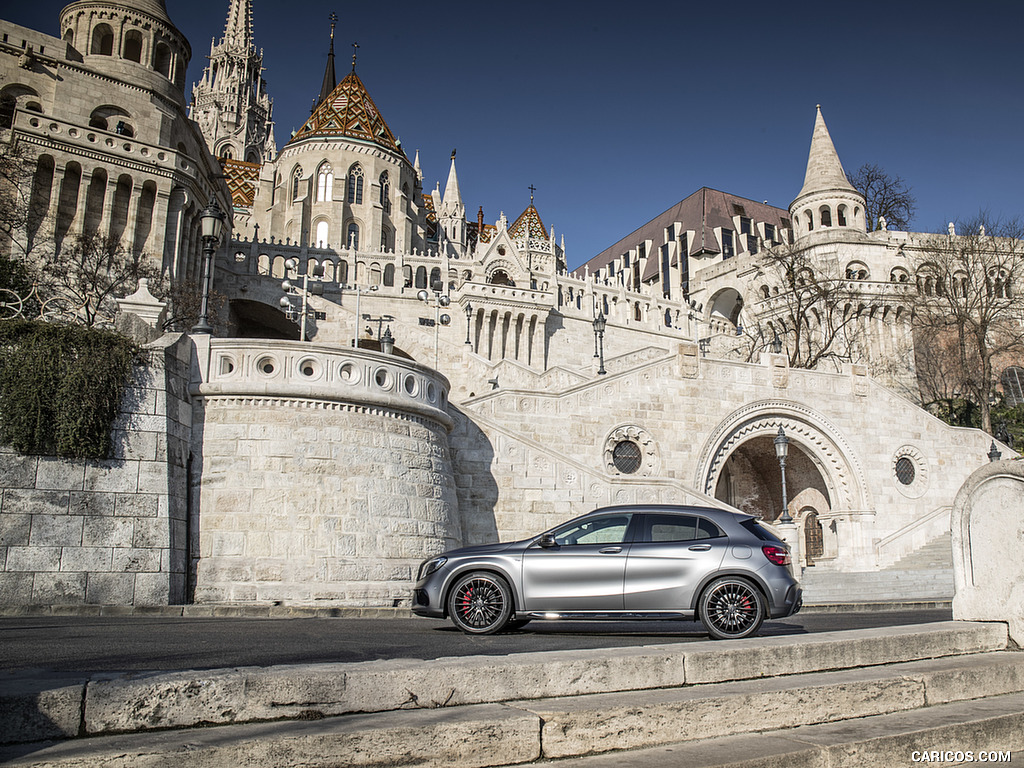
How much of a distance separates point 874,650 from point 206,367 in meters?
11.5

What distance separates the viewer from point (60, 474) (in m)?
11.2

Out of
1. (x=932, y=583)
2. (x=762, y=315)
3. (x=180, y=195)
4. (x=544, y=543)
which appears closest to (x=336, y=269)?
(x=180, y=195)

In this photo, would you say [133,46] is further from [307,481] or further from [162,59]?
[307,481]

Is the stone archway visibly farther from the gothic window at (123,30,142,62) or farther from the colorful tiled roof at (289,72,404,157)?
the colorful tiled roof at (289,72,404,157)

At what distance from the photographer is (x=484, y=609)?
319 inches

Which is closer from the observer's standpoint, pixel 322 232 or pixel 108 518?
pixel 108 518

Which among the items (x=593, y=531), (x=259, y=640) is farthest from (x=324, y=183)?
(x=259, y=640)

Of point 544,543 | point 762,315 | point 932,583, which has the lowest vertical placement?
point 932,583

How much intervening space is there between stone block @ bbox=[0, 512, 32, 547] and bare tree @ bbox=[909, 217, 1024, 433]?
126ft

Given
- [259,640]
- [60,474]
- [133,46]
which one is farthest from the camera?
[133,46]

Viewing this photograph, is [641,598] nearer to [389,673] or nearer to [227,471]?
[389,673]

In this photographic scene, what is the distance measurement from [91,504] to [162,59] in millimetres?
32587

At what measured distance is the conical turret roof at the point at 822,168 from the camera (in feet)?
165

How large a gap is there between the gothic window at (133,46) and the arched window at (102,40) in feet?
2.03
